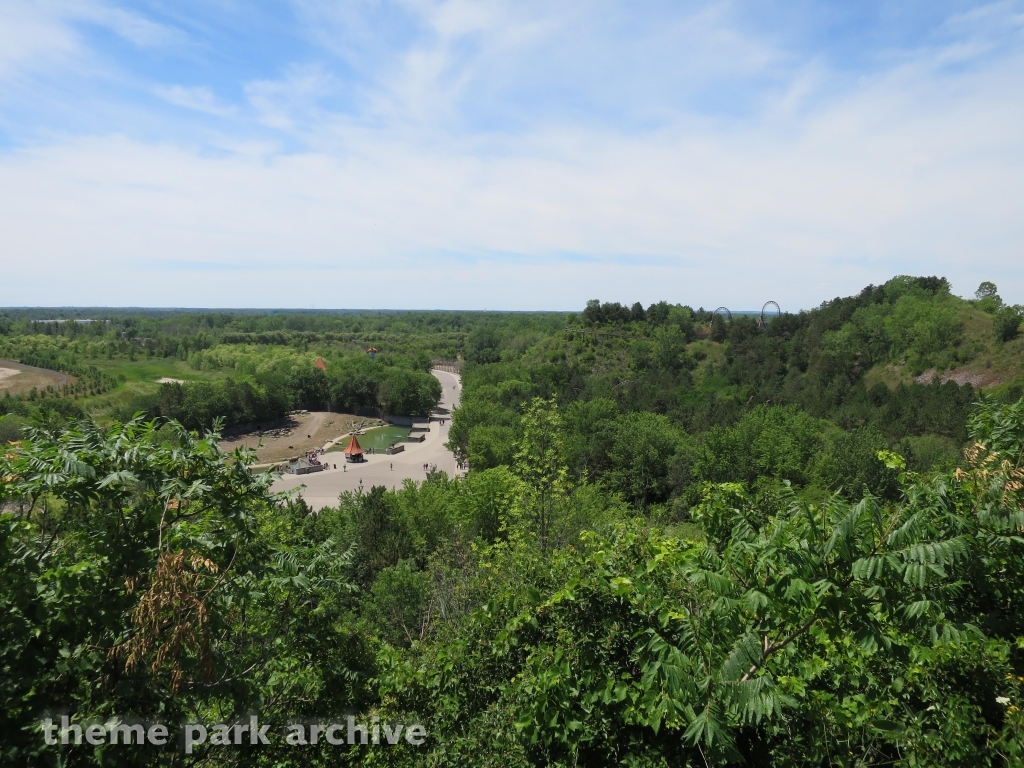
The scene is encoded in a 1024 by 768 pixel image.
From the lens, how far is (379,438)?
68938mm

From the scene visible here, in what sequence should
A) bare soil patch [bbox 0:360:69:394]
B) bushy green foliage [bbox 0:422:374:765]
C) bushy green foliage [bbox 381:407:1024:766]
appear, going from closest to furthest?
1. bushy green foliage [bbox 381:407:1024:766]
2. bushy green foliage [bbox 0:422:374:765]
3. bare soil patch [bbox 0:360:69:394]

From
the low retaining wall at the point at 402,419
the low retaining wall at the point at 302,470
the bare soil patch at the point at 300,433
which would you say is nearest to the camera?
the low retaining wall at the point at 302,470

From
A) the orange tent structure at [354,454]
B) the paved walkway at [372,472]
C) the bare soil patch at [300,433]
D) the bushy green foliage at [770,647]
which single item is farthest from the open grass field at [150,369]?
the bushy green foliage at [770,647]

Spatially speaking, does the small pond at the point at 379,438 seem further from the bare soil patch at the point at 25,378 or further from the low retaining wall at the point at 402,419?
the bare soil patch at the point at 25,378

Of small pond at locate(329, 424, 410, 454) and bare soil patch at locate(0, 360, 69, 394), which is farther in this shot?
bare soil patch at locate(0, 360, 69, 394)

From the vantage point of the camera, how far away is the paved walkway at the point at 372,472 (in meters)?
43.8

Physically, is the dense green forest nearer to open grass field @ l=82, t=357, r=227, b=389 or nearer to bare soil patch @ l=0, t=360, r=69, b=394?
bare soil patch @ l=0, t=360, r=69, b=394

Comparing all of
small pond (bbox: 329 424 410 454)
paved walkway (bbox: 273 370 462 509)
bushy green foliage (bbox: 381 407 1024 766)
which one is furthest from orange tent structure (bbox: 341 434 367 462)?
bushy green foliage (bbox: 381 407 1024 766)

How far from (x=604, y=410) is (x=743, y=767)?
137ft

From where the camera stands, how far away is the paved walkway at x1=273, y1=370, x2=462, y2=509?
43.8m

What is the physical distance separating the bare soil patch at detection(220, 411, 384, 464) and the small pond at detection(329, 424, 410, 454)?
1910 mm

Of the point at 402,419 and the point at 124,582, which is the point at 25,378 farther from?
the point at 124,582

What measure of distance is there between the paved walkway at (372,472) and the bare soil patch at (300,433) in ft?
20.8

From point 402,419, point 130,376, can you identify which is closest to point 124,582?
point 402,419
